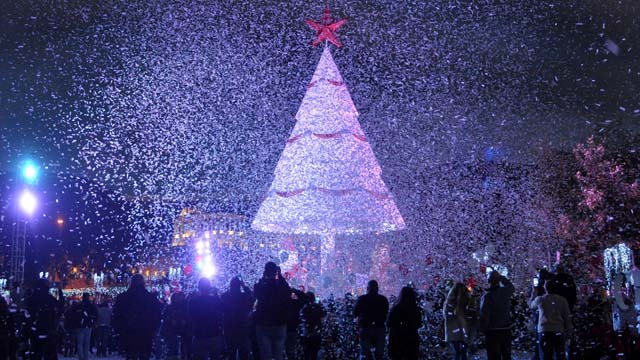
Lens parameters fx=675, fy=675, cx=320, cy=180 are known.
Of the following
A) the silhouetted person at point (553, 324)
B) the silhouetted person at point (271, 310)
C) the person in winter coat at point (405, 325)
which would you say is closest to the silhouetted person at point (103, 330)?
the silhouetted person at point (271, 310)

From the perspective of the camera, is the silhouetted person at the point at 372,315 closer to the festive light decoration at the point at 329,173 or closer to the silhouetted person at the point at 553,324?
the silhouetted person at the point at 553,324

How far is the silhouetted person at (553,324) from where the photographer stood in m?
10.5

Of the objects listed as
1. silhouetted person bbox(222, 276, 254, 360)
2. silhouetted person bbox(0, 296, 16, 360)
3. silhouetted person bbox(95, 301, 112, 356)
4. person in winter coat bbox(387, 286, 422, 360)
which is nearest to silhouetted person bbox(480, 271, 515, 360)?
person in winter coat bbox(387, 286, 422, 360)

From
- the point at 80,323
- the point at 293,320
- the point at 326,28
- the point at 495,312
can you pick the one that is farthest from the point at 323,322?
the point at 326,28

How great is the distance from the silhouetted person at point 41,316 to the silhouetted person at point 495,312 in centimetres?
804

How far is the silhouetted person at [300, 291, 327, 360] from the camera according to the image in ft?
43.8

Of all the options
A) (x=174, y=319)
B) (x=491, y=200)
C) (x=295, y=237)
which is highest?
(x=491, y=200)

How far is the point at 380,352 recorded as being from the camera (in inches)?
454

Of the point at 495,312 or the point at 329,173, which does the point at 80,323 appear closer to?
the point at 495,312

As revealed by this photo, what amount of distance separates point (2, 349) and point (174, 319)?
3.13 metres

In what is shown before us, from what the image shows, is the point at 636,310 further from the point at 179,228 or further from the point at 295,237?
the point at 179,228

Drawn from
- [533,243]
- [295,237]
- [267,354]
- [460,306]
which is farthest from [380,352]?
[533,243]

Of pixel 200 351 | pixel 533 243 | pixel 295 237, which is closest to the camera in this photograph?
pixel 200 351

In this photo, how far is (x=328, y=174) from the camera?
2850 cm
